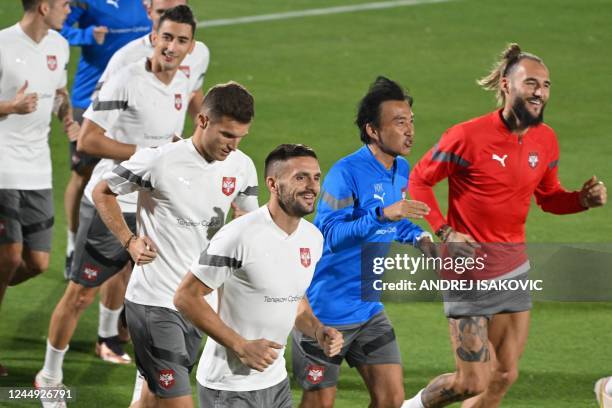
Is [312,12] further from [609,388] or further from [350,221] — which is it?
[350,221]

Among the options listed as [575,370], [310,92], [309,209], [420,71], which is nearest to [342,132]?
[310,92]

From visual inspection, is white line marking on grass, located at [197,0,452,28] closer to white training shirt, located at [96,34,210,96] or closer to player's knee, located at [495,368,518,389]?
white training shirt, located at [96,34,210,96]

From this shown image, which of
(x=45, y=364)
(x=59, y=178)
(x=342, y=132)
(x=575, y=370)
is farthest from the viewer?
(x=342, y=132)

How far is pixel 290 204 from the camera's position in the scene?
6215mm

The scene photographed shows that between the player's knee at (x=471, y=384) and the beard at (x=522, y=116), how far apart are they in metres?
1.41

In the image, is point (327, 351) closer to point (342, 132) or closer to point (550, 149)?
point (550, 149)

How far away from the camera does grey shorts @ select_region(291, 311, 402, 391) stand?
289 inches

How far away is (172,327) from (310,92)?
1074 cm

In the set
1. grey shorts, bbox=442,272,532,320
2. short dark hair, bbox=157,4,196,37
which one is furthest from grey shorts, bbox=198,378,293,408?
short dark hair, bbox=157,4,196,37

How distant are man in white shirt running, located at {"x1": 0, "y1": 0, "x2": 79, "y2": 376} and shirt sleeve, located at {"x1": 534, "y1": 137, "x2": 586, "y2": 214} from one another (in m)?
3.25

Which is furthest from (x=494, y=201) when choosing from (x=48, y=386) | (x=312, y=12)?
(x=312, y=12)

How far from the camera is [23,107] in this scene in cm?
864

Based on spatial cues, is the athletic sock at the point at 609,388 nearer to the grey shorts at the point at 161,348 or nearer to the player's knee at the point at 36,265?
the grey shorts at the point at 161,348

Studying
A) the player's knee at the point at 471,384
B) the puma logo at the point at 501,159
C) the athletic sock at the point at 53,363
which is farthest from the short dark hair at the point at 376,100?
the athletic sock at the point at 53,363
